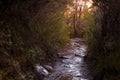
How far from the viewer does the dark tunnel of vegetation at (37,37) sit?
664 centimetres

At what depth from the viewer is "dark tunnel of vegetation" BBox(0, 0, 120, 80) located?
6645mm

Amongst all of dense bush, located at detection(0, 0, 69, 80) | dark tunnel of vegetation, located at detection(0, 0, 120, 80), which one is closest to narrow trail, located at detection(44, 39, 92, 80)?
dark tunnel of vegetation, located at detection(0, 0, 120, 80)

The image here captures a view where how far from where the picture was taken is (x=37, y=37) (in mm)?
9695

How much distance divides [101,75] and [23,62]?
8.22 feet

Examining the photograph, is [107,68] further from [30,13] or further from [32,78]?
[30,13]

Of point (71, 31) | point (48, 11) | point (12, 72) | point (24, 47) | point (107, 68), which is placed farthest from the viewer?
point (71, 31)

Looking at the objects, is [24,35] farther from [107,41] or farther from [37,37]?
[107,41]

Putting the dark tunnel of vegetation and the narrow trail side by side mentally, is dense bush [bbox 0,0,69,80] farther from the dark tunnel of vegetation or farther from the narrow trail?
the narrow trail

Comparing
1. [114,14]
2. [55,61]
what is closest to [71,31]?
[55,61]

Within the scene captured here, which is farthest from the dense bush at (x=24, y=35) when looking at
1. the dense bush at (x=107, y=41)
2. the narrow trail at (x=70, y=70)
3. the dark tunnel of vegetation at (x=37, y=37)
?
the dense bush at (x=107, y=41)

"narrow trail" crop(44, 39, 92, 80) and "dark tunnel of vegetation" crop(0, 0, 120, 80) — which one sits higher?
"dark tunnel of vegetation" crop(0, 0, 120, 80)

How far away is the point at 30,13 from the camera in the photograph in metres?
8.76

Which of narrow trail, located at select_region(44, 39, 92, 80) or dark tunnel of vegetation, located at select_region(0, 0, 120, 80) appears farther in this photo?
narrow trail, located at select_region(44, 39, 92, 80)

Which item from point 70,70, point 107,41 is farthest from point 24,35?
point 107,41
